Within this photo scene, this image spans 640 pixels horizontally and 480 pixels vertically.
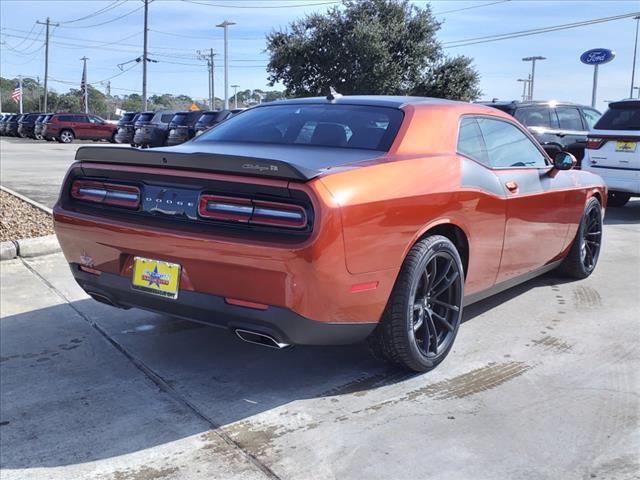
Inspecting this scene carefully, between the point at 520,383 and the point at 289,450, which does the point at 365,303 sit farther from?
the point at 520,383

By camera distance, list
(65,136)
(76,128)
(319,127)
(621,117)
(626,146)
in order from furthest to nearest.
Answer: (76,128) < (65,136) < (621,117) < (626,146) < (319,127)

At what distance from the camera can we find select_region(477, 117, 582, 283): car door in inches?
167

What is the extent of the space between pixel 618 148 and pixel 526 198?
5.66 meters

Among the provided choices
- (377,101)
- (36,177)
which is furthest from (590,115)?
(36,177)

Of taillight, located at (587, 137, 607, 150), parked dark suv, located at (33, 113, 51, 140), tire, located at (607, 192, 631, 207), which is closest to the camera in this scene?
taillight, located at (587, 137, 607, 150)

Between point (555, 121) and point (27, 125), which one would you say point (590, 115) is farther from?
point (27, 125)

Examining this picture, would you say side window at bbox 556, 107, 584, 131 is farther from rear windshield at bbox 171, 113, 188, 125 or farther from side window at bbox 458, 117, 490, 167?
rear windshield at bbox 171, 113, 188, 125

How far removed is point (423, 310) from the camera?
3.53 metres

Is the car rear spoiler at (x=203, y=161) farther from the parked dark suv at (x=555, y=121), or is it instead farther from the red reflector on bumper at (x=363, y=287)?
the parked dark suv at (x=555, y=121)

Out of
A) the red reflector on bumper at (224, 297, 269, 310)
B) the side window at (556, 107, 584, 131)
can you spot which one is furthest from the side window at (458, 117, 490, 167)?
the side window at (556, 107, 584, 131)

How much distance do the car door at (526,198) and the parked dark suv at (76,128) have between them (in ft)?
101

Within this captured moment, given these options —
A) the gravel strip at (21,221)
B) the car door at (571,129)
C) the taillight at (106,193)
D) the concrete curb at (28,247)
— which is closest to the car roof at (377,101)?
the taillight at (106,193)

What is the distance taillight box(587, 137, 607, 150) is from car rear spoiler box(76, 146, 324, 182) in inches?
303

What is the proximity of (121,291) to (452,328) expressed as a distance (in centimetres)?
188
